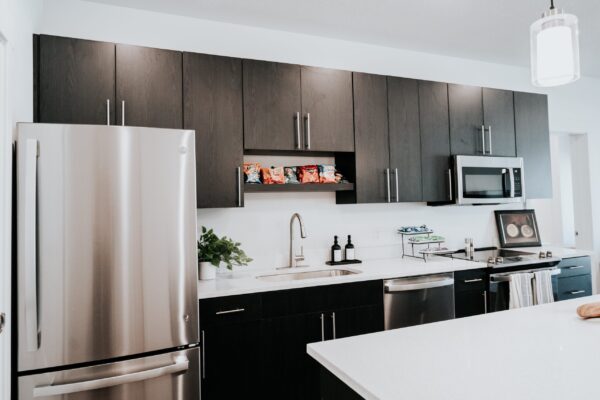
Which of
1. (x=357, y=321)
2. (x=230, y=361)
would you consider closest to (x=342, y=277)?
(x=357, y=321)

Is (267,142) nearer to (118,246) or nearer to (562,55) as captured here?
(118,246)

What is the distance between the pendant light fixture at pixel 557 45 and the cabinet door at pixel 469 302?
6.21 feet

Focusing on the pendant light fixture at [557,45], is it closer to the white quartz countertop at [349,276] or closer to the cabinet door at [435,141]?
the white quartz countertop at [349,276]

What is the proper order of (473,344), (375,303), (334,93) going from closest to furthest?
(473,344) → (375,303) → (334,93)

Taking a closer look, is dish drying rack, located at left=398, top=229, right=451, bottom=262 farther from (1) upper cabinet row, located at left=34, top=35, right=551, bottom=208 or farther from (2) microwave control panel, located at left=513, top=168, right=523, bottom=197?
(2) microwave control panel, located at left=513, top=168, right=523, bottom=197

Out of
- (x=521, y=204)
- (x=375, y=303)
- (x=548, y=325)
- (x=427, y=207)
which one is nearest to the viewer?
(x=548, y=325)

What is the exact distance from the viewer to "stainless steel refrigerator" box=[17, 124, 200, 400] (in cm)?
164

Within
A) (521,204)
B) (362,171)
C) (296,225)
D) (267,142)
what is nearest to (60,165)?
(267,142)

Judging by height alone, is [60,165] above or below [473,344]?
above

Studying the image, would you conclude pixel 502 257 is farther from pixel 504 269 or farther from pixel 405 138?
pixel 405 138

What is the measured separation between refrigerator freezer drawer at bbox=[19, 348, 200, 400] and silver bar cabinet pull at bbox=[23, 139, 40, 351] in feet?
0.57

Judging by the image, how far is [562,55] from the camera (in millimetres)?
1272

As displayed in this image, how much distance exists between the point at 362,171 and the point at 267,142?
767 millimetres

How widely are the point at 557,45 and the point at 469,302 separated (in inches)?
81.1
